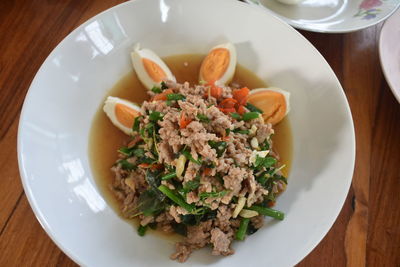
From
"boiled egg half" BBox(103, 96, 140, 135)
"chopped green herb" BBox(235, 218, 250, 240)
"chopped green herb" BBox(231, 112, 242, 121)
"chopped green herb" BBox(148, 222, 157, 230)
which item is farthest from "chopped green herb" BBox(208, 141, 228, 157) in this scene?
"boiled egg half" BBox(103, 96, 140, 135)

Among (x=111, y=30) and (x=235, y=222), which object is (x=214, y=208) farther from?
(x=111, y=30)

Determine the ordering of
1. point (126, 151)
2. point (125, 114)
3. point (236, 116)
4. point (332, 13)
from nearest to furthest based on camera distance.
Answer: point (236, 116)
point (126, 151)
point (125, 114)
point (332, 13)

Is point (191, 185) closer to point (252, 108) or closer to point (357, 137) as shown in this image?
point (252, 108)

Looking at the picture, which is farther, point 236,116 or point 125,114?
point 125,114

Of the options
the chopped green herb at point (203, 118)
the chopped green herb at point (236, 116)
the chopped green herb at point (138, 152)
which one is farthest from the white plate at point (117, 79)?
the chopped green herb at point (203, 118)

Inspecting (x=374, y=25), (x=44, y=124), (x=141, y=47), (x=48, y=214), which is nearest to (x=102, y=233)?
(x=48, y=214)

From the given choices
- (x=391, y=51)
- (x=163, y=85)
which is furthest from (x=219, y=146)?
(x=391, y=51)

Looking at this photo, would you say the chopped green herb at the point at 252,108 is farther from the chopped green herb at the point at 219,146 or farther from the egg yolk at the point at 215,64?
the chopped green herb at the point at 219,146

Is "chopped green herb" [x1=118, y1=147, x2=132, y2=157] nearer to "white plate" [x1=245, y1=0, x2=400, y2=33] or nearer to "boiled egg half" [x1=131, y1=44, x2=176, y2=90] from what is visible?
"boiled egg half" [x1=131, y1=44, x2=176, y2=90]
